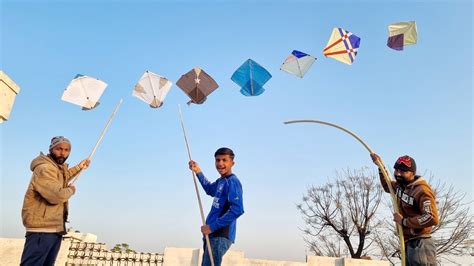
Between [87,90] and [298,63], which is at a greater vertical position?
[298,63]

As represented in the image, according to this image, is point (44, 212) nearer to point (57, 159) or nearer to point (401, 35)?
point (57, 159)

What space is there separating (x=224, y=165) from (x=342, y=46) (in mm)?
5377

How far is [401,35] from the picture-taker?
8.36m

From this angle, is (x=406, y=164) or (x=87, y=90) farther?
(x=87, y=90)

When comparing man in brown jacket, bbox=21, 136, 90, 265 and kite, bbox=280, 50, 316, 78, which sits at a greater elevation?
kite, bbox=280, 50, 316, 78

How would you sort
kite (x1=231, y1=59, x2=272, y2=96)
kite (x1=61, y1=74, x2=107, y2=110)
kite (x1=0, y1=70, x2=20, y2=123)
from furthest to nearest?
kite (x1=231, y1=59, x2=272, y2=96)
kite (x1=61, y1=74, x2=107, y2=110)
kite (x1=0, y1=70, x2=20, y2=123)

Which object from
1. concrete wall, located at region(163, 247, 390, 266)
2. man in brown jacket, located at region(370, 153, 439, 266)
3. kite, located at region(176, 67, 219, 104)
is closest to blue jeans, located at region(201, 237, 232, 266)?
man in brown jacket, located at region(370, 153, 439, 266)

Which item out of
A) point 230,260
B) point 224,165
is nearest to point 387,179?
point 224,165

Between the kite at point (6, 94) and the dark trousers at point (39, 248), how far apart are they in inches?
118

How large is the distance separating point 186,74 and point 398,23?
516 cm

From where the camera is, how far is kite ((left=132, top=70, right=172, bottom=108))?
7.56 meters

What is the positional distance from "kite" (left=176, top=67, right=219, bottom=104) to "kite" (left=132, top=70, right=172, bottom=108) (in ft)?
1.67

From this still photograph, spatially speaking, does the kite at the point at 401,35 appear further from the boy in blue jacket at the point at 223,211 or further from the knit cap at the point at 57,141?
the knit cap at the point at 57,141

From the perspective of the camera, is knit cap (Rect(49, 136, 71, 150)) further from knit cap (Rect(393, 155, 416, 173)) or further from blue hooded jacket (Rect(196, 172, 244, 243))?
knit cap (Rect(393, 155, 416, 173))
